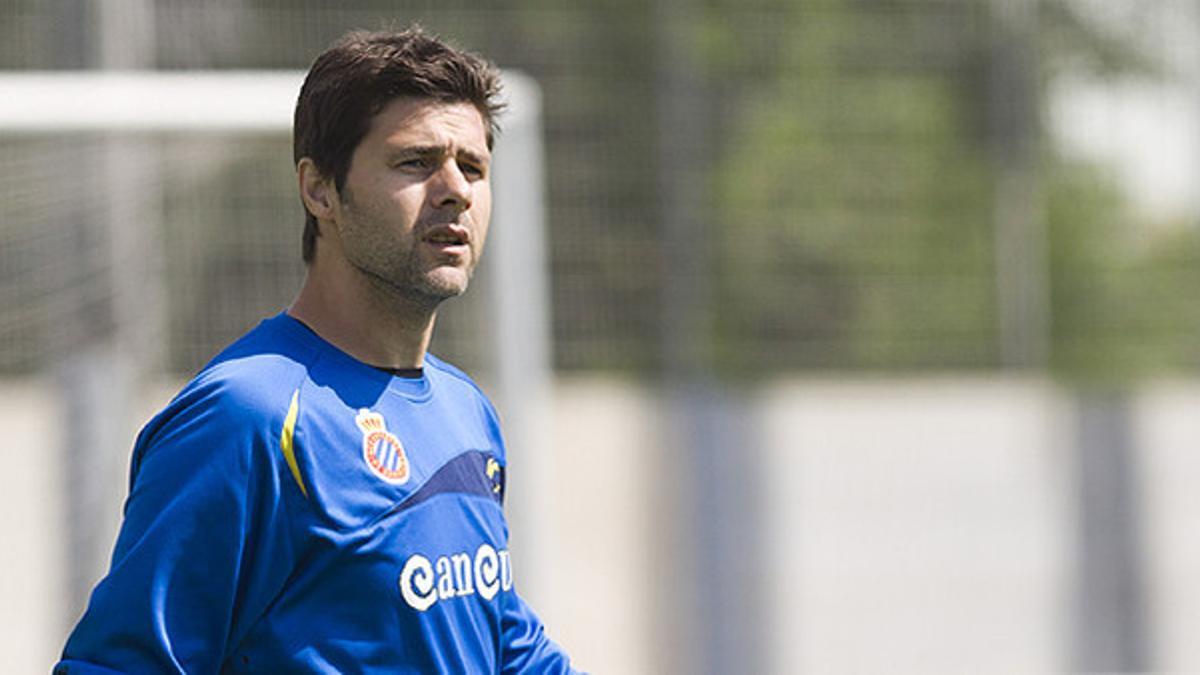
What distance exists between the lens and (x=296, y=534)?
2.26 m

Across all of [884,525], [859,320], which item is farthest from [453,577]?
[884,525]

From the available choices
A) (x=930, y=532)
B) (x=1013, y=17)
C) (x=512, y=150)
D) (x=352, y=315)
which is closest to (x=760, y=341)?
(x=930, y=532)

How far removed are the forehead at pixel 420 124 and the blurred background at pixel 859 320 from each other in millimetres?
5153

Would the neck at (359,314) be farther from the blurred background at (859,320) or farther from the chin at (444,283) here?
the blurred background at (859,320)

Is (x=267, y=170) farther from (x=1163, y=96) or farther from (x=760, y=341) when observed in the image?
(x=1163, y=96)

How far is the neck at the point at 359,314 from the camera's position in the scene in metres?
2.46

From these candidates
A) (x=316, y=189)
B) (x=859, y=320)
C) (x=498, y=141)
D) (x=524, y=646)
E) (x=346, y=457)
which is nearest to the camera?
(x=346, y=457)

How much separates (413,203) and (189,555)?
0.50 m

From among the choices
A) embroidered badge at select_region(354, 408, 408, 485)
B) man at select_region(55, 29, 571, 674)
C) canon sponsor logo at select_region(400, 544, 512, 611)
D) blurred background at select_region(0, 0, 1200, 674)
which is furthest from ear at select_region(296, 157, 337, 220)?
blurred background at select_region(0, 0, 1200, 674)

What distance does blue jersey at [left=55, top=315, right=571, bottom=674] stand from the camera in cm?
220

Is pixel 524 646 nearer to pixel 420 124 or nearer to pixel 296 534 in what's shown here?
pixel 296 534

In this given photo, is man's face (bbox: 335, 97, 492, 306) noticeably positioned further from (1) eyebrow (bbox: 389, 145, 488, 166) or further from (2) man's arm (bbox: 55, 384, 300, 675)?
(2) man's arm (bbox: 55, 384, 300, 675)

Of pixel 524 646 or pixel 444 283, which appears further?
pixel 524 646

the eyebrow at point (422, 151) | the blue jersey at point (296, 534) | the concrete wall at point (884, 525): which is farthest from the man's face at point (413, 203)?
the concrete wall at point (884, 525)
